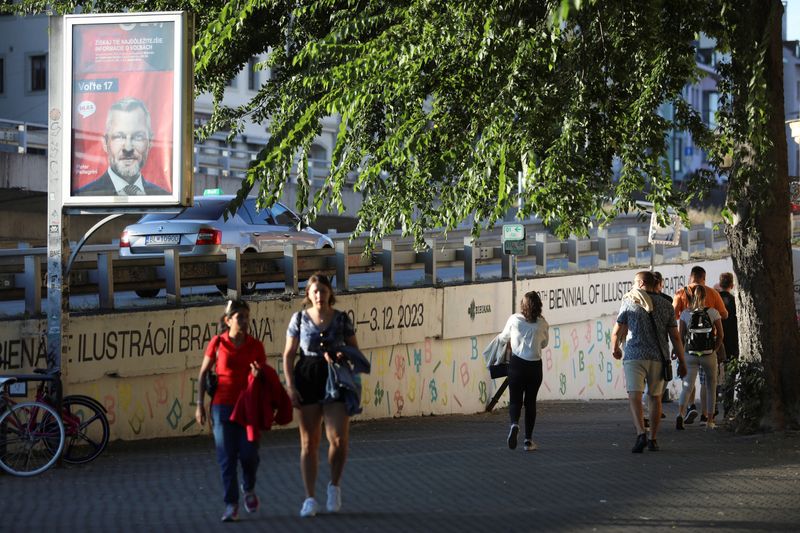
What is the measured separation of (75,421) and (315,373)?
381 cm

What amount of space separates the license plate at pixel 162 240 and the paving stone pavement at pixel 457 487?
214 inches

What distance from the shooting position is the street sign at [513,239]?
21.4 metres

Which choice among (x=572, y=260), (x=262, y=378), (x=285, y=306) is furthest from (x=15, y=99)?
(x=262, y=378)

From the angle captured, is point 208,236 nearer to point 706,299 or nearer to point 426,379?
point 426,379

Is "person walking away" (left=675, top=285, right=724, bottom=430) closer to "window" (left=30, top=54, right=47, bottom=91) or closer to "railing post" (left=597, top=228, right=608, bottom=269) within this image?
"railing post" (left=597, top=228, right=608, bottom=269)

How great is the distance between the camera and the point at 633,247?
2934cm

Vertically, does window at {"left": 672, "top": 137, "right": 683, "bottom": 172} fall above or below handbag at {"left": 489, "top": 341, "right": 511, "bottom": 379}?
above

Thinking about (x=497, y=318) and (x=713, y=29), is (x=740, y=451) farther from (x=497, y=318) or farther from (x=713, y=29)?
(x=497, y=318)

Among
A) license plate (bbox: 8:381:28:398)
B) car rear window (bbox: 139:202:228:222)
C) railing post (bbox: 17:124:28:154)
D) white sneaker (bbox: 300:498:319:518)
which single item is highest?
railing post (bbox: 17:124:28:154)

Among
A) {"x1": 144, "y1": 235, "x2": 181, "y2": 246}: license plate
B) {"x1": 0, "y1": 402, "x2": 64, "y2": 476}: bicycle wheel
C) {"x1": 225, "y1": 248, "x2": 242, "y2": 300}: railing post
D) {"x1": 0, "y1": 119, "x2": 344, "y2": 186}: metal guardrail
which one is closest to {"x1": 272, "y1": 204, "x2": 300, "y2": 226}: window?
{"x1": 144, "y1": 235, "x2": 181, "y2": 246}: license plate

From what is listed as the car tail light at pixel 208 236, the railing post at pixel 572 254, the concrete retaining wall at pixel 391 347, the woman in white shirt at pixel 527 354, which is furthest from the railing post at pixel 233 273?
the railing post at pixel 572 254

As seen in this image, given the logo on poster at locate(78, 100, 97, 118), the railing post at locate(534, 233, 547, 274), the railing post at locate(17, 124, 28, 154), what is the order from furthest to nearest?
the railing post at locate(17, 124, 28, 154)
the railing post at locate(534, 233, 547, 274)
the logo on poster at locate(78, 100, 97, 118)

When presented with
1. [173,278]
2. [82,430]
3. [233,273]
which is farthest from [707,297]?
[82,430]

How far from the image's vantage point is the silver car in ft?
66.7
